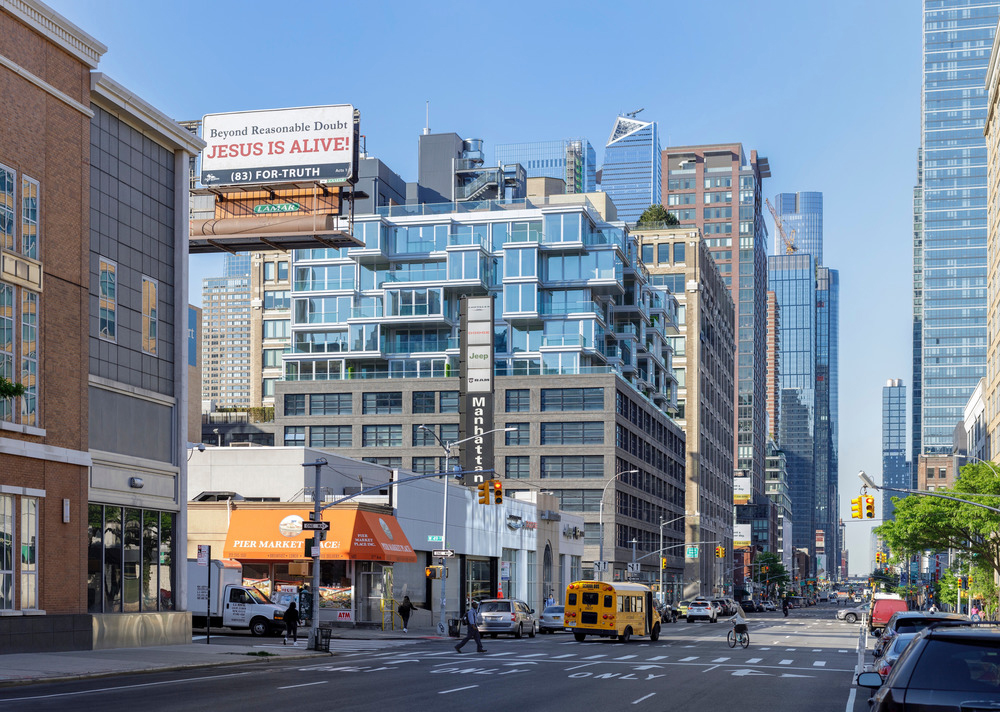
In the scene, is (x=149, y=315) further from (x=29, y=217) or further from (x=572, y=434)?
(x=572, y=434)

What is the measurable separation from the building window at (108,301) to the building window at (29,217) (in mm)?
3463

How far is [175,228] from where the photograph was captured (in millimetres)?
41844

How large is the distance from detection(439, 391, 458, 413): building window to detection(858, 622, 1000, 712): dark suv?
3598 inches

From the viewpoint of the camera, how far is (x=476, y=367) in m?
87.8

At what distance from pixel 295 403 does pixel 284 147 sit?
5304 centimetres

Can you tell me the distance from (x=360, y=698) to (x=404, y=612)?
118 feet

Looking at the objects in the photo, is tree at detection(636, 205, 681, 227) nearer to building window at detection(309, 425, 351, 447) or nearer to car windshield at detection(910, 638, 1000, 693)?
building window at detection(309, 425, 351, 447)

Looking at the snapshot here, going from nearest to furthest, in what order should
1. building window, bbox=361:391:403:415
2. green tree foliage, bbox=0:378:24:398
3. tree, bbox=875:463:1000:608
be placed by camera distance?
green tree foliage, bbox=0:378:24:398 → tree, bbox=875:463:1000:608 → building window, bbox=361:391:403:415

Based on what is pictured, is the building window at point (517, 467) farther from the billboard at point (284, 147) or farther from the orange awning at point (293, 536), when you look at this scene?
the billboard at point (284, 147)

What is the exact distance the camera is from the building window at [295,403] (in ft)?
345

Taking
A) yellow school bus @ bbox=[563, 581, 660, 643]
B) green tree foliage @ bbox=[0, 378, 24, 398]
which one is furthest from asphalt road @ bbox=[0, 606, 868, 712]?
yellow school bus @ bbox=[563, 581, 660, 643]

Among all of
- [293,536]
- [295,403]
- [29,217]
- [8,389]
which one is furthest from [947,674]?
[295,403]

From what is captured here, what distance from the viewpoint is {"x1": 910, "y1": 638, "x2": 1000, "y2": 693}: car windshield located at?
9883 mm

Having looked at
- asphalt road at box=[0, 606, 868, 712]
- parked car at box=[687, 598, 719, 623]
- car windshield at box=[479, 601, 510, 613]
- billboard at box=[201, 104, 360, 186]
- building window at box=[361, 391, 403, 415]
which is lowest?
parked car at box=[687, 598, 719, 623]
